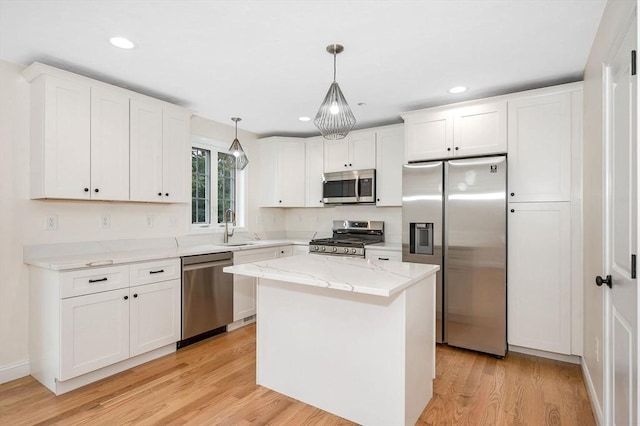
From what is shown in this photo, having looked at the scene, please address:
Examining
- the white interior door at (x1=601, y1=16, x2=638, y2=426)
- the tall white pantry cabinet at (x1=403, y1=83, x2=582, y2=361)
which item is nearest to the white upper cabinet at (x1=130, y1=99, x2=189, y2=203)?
the tall white pantry cabinet at (x1=403, y1=83, x2=582, y2=361)

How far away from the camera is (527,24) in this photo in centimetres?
209

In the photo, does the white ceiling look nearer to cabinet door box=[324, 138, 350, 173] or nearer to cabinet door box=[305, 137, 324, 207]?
cabinet door box=[324, 138, 350, 173]

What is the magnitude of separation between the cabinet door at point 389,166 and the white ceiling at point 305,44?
0.71 metres

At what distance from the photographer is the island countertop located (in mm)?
1706

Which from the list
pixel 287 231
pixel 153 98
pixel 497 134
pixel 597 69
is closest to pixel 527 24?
pixel 597 69

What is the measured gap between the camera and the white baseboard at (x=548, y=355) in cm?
288

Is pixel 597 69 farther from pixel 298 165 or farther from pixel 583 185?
pixel 298 165

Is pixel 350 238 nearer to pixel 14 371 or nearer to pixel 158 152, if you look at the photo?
pixel 158 152

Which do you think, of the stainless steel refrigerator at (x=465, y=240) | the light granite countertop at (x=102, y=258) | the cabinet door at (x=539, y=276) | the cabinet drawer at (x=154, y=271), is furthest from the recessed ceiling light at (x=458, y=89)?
the cabinet drawer at (x=154, y=271)

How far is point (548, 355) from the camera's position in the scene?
118 inches

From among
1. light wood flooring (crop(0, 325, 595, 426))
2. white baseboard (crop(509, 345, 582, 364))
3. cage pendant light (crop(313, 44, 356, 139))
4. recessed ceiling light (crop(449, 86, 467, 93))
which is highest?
recessed ceiling light (crop(449, 86, 467, 93))

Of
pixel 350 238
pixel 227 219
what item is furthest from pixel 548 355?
pixel 227 219

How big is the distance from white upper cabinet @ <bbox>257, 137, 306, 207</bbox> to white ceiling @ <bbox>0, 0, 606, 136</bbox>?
51.9 inches

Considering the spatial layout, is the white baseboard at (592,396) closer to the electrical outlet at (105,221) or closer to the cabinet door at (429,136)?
the cabinet door at (429,136)
